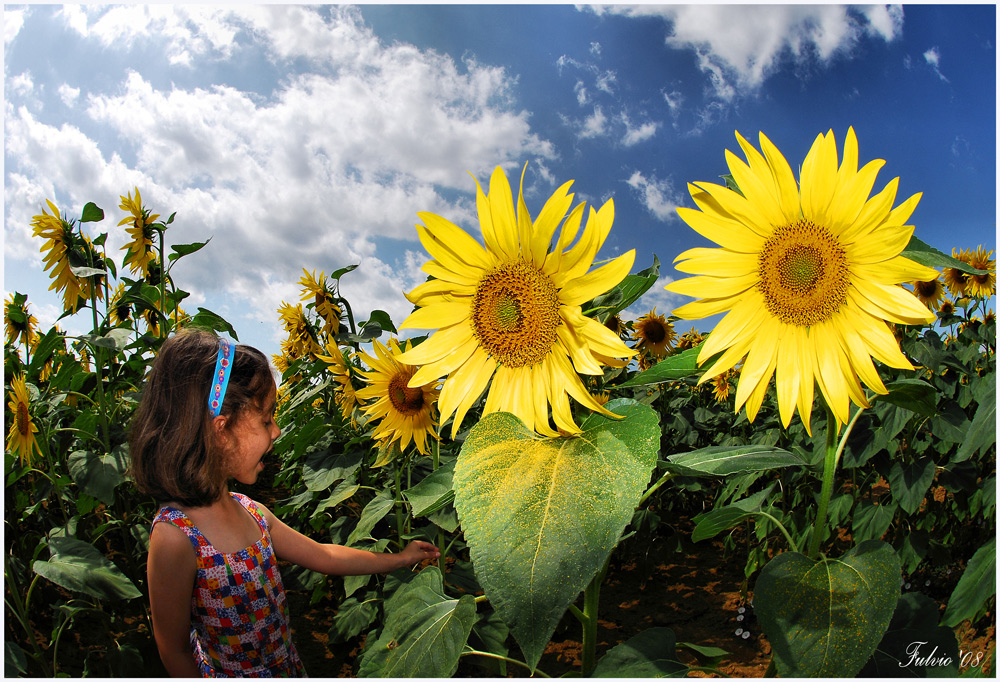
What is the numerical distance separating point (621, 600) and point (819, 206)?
322 centimetres

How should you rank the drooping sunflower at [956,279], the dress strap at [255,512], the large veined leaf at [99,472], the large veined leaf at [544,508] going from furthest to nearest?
the drooping sunflower at [956,279] < the large veined leaf at [99,472] < the dress strap at [255,512] < the large veined leaf at [544,508]

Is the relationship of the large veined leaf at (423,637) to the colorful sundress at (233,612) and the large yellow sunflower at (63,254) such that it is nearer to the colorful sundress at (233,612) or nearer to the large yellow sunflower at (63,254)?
the colorful sundress at (233,612)

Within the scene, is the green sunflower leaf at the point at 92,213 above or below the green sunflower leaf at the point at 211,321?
above

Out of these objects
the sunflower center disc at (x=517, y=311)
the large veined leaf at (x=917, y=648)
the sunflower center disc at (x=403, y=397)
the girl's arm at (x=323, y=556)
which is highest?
the sunflower center disc at (x=517, y=311)

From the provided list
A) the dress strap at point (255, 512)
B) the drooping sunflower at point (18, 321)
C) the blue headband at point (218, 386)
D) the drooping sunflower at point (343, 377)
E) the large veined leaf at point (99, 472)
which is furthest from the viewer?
the drooping sunflower at point (18, 321)

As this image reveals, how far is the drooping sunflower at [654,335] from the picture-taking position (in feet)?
14.8

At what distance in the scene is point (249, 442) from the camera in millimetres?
1671

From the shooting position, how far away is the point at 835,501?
2.96 m

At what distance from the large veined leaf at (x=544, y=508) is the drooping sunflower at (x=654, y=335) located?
3.86 meters

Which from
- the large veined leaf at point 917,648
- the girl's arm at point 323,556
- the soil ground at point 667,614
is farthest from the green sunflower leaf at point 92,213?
the large veined leaf at point 917,648

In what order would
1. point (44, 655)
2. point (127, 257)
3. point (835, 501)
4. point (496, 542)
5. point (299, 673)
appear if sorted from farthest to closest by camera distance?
point (127, 257) < point (835, 501) < point (44, 655) < point (299, 673) < point (496, 542)

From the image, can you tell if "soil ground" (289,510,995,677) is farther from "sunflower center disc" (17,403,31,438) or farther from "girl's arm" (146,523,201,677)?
"sunflower center disc" (17,403,31,438)

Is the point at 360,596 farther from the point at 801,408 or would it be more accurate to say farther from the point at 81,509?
the point at 801,408

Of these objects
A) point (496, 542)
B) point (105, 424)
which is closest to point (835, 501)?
point (496, 542)
